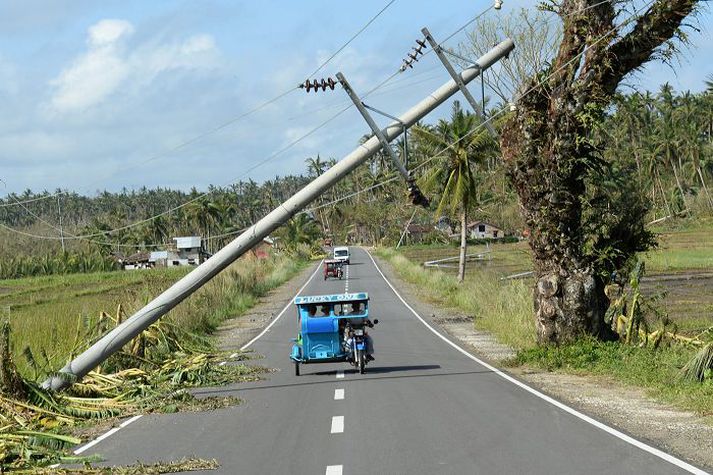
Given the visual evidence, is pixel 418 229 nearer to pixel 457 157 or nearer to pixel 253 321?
pixel 457 157

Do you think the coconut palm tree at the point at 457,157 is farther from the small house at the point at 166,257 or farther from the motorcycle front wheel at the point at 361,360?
the small house at the point at 166,257

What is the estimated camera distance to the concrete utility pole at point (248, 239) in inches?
659

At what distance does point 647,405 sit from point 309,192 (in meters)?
7.85

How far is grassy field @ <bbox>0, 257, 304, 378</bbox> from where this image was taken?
2009 centimetres

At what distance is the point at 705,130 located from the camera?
4852 inches

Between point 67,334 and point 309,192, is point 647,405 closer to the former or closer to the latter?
point 309,192

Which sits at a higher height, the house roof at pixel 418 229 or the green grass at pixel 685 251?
the house roof at pixel 418 229

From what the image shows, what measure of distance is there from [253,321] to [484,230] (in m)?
113

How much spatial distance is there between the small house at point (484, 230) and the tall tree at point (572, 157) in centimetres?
12706

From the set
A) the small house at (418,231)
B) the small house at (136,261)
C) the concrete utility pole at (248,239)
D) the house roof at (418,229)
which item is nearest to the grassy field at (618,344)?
the concrete utility pole at (248,239)

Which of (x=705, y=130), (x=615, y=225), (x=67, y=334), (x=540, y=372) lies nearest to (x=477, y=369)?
(x=540, y=372)

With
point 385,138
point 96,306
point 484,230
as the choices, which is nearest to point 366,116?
point 385,138

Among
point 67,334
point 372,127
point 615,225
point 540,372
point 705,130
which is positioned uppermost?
point 705,130

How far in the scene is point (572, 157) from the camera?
2014 centimetres
